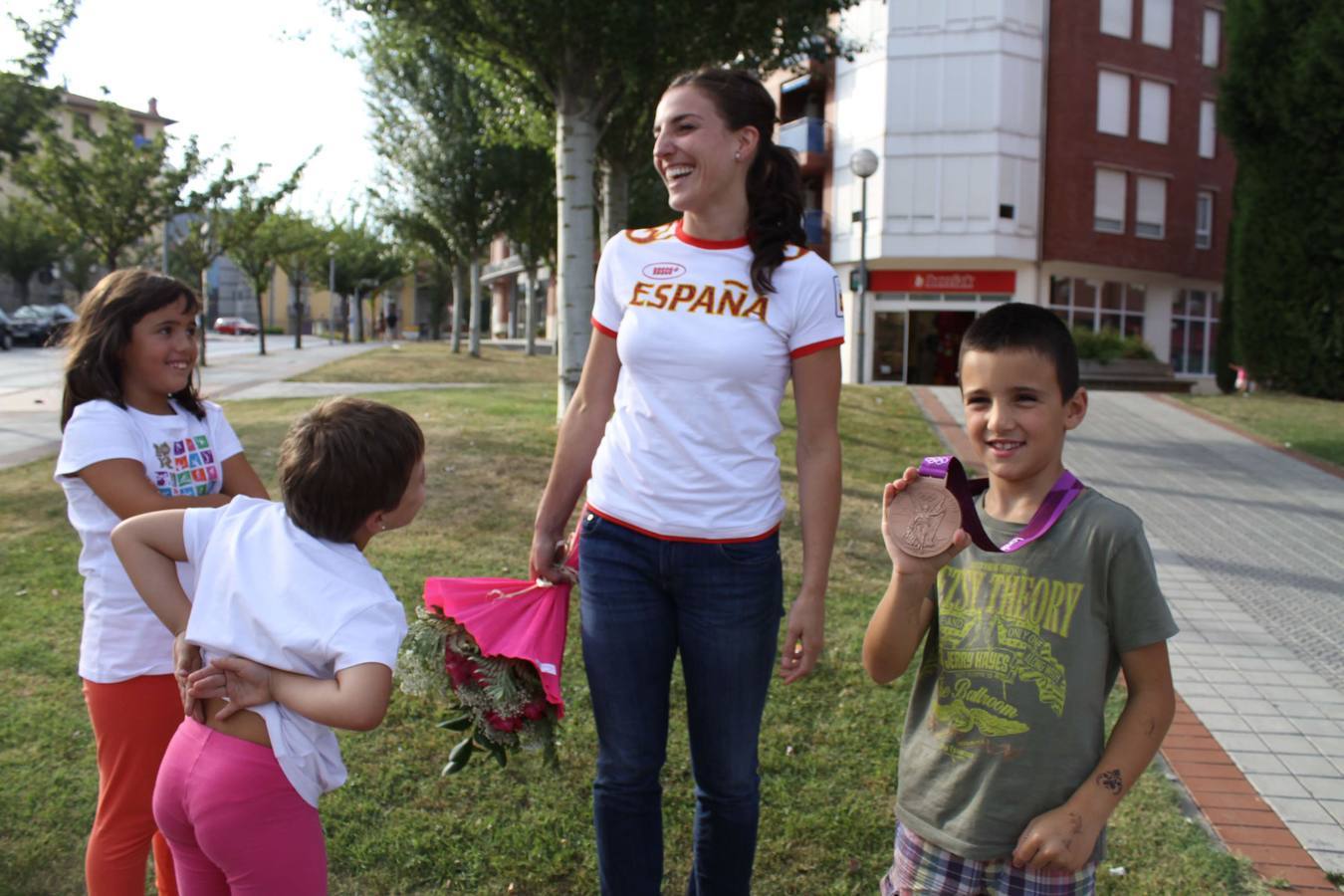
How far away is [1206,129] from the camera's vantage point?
34.6 meters

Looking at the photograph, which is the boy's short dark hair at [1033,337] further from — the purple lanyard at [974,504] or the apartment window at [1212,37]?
the apartment window at [1212,37]

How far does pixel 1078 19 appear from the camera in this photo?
31.6 metres

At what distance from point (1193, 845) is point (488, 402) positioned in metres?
11.9

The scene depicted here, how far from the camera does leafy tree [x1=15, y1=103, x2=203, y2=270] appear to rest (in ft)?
64.3

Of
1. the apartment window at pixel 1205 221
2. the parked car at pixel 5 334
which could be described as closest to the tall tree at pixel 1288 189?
the apartment window at pixel 1205 221

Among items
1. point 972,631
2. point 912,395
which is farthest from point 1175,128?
point 972,631

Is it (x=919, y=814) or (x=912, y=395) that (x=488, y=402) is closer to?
(x=912, y=395)

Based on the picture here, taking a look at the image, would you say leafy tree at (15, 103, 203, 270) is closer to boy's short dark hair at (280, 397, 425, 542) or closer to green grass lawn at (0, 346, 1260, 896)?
green grass lawn at (0, 346, 1260, 896)

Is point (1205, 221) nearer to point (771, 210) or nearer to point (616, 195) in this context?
point (616, 195)

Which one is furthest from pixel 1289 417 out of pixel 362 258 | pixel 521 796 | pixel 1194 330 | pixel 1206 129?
pixel 362 258

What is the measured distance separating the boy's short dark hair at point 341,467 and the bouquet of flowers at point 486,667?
511mm

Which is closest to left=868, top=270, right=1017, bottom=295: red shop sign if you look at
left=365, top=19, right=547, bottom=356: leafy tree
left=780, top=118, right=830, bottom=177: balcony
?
left=780, top=118, right=830, bottom=177: balcony

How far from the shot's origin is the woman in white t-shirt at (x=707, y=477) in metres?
2.42

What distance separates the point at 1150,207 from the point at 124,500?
36.2 m
